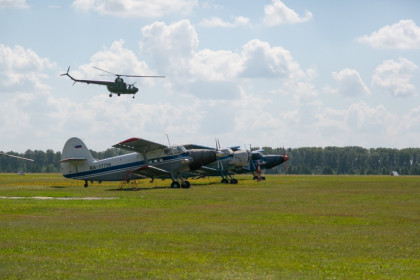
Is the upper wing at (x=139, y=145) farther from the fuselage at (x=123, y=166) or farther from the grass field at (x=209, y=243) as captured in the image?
the grass field at (x=209, y=243)

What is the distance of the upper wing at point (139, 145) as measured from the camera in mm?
47094

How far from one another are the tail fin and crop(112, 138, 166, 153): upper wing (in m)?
6.77

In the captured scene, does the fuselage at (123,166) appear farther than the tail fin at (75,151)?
No

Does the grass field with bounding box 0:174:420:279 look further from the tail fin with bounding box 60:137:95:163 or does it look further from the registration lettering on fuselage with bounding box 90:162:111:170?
the tail fin with bounding box 60:137:95:163

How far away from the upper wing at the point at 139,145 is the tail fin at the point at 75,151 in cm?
677

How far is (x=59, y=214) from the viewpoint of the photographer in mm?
24094

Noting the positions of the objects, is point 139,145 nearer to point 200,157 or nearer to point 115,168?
point 115,168

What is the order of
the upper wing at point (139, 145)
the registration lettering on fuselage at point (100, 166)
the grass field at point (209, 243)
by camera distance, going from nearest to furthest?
the grass field at point (209, 243), the upper wing at point (139, 145), the registration lettering on fuselage at point (100, 166)

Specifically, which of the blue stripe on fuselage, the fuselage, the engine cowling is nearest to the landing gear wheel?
the fuselage

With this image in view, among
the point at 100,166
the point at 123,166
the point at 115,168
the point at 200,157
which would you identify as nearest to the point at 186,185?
the point at 200,157

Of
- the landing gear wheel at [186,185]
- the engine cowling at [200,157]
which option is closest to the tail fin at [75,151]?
the landing gear wheel at [186,185]

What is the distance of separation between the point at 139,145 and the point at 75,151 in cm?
858

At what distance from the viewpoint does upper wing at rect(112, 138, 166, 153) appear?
1854 inches

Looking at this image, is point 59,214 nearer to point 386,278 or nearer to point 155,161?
point 386,278
